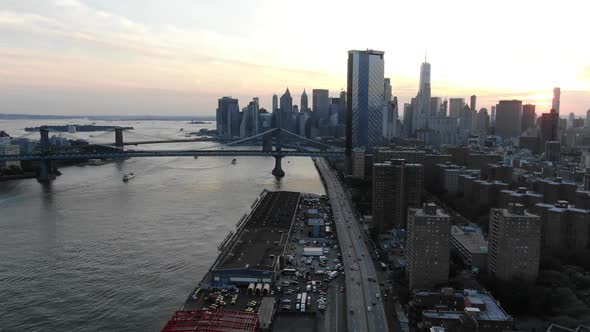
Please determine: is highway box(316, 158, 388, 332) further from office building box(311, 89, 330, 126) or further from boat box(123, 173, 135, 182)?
office building box(311, 89, 330, 126)

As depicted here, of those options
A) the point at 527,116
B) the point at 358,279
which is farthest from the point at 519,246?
the point at 527,116

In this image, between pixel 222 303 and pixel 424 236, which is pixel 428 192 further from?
pixel 222 303

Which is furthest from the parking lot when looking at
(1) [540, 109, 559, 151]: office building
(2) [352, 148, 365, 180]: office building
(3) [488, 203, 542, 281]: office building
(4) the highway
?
(1) [540, 109, 559, 151]: office building

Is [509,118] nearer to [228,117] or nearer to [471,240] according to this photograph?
[228,117]

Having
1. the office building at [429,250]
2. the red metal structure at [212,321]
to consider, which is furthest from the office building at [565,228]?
the red metal structure at [212,321]

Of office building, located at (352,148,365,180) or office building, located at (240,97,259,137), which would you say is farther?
office building, located at (240,97,259,137)

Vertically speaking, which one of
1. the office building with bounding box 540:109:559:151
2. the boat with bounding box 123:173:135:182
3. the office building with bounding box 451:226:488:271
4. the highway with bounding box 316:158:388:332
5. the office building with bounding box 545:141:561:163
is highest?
the office building with bounding box 540:109:559:151
